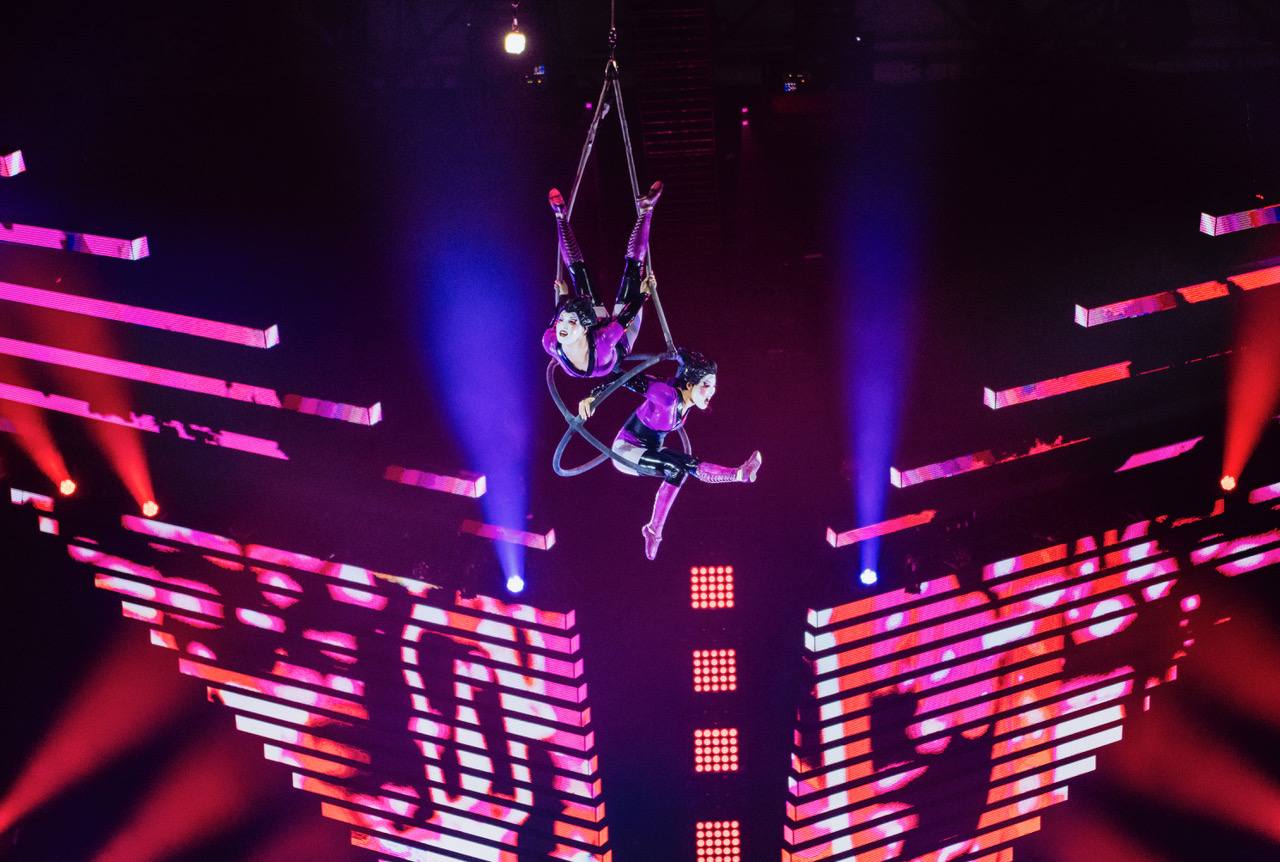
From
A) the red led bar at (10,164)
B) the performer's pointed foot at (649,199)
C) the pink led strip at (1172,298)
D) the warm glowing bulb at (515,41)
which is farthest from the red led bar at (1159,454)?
the red led bar at (10,164)

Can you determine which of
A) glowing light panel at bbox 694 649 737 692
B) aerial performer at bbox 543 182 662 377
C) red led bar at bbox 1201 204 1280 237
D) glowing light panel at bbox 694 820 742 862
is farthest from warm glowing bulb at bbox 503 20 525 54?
glowing light panel at bbox 694 820 742 862

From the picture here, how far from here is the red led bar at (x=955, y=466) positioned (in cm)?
552

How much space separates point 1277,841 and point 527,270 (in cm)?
629

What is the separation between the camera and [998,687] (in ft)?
20.1

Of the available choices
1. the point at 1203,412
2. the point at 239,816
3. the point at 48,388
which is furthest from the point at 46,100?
the point at 1203,412

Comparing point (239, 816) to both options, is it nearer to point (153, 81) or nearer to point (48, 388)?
point (48, 388)

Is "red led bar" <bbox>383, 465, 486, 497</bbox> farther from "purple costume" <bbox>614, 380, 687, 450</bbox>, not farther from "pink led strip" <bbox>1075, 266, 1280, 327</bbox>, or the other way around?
"pink led strip" <bbox>1075, 266, 1280, 327</bbox>

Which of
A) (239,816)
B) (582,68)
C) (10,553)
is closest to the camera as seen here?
(10,553)

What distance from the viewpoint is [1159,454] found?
6.00 m

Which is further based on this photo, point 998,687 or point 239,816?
point 239,816

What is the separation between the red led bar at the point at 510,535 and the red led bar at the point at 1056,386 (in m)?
2.46

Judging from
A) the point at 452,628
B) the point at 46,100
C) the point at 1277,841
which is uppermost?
the point at 46,100

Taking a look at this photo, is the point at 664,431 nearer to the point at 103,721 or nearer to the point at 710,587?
the point at 710,587

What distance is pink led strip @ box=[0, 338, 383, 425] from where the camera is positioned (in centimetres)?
570
